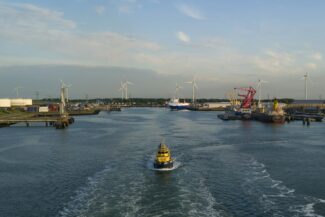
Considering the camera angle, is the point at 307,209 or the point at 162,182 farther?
the point at 162,182

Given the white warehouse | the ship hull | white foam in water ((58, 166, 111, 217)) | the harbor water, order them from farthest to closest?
the white warehouse, the ship hull, the harbor water, white foam in water ((58, 166, 111, 217))

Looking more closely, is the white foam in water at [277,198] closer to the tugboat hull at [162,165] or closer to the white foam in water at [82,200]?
the tugboat hull at [162,165]

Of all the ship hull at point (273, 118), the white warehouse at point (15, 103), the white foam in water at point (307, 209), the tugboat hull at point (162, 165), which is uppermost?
the white warehouse at point (15, 103)

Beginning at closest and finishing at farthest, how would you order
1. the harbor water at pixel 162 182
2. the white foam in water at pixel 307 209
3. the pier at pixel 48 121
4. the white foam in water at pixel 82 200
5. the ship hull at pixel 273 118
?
the white foam in water at pixel 307 209 < the white foam in water at pixel 82 200 < the harbor water at pixel 162 182 < the pier at pixel 48 121 < the ship hull at pixel 273 118

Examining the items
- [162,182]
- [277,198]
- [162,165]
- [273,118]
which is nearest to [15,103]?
[273,118]

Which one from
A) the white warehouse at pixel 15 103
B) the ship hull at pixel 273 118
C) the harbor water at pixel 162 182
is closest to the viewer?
the harbor water at pixel 162 182

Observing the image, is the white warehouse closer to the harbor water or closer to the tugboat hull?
the harbor water

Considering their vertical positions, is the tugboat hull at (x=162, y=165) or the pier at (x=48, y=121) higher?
the pier at (x=48, y=121)

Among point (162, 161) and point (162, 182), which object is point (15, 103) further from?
point (162, 182)

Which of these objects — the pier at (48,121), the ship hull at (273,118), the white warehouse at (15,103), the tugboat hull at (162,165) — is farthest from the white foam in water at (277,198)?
the white warehouse at (15,103)

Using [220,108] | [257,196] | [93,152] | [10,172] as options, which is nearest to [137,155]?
[93,152]

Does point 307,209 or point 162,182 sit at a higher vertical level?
point 162,182

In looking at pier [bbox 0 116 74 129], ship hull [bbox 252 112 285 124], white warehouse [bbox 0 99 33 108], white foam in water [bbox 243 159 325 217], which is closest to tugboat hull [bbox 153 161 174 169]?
white foam in water [bbox 243 159 325 217]
